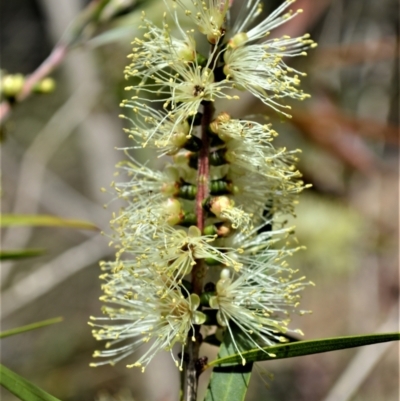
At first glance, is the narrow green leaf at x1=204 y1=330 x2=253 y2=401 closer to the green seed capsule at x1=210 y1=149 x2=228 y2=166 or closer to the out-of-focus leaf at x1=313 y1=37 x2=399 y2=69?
the green seed capsule at x1=210 y1=149 x2=228 y2=166

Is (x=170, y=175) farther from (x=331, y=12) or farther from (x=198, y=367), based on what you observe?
(x=331, y=12)

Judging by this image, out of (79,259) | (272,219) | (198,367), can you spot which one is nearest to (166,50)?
(272,219)

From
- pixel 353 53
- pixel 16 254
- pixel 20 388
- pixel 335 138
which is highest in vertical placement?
pixel 353 53

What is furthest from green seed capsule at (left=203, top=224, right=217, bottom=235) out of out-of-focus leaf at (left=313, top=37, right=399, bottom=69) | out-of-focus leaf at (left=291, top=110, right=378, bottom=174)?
out-of-focus leaf at (left=313, top=37, right=399, bottom=69)

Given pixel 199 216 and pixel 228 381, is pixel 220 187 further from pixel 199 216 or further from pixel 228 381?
pixel 228 381

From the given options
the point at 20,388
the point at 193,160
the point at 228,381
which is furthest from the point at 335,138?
the point at 20,388

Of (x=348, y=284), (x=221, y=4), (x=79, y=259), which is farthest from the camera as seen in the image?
(x=348, y=284)
